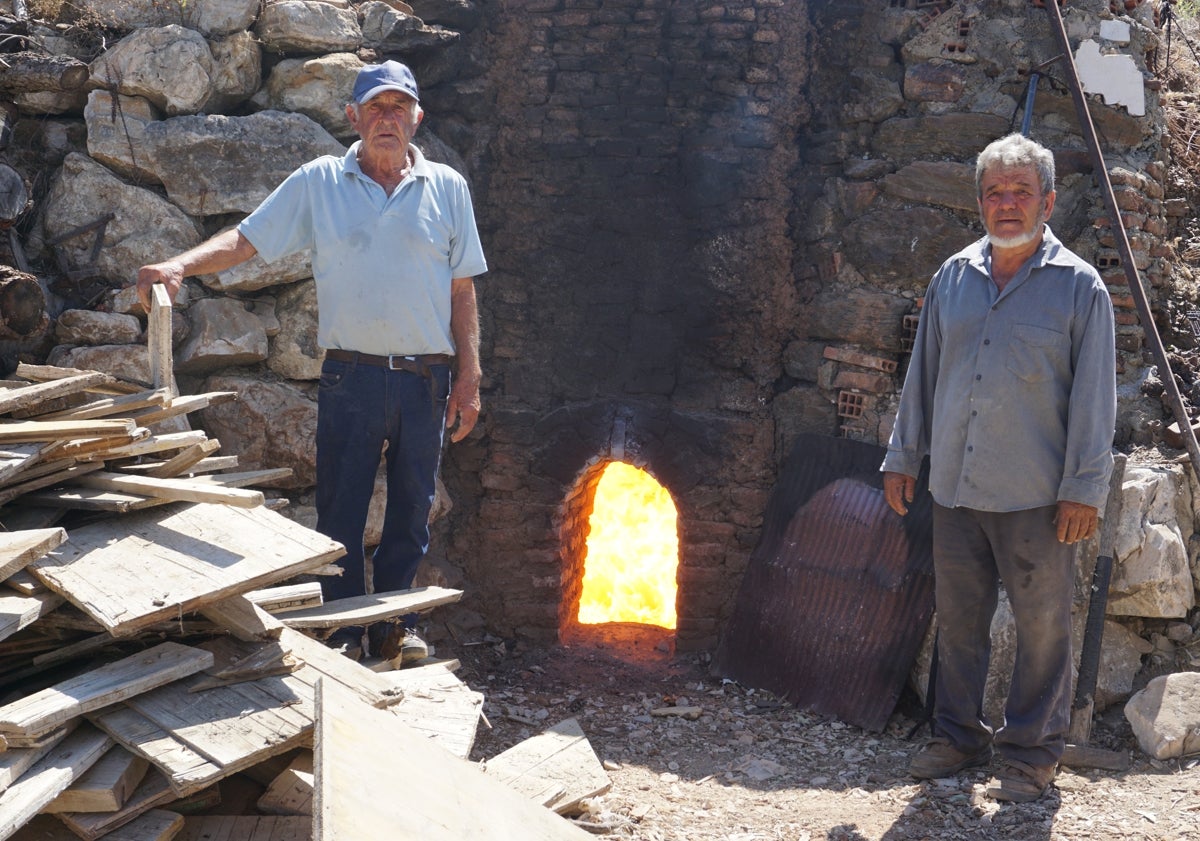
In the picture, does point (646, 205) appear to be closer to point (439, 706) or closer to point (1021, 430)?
point (1021, 430)

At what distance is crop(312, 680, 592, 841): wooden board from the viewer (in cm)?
234

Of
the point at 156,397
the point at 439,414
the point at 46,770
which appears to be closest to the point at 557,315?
the point at 439,414

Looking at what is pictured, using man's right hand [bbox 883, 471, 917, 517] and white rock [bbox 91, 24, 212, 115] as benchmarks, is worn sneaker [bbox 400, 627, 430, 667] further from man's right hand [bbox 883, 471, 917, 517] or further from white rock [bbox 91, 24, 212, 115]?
white rock [bbox 91, 24, 212, 115]

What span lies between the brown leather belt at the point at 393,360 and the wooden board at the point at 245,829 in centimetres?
163

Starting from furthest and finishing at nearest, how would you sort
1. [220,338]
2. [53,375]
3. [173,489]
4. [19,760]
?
[220,338], [53,375], [173,489], [19,760]

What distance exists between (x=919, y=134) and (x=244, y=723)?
4.31 meters

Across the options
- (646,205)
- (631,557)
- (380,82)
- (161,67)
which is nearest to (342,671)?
(380,82)

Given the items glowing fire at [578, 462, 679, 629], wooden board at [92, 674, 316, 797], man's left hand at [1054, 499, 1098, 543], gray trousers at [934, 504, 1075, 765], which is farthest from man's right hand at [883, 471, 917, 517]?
glowing fire at [578, 462, 679, 629]

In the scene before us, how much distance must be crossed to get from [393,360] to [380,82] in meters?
0.98

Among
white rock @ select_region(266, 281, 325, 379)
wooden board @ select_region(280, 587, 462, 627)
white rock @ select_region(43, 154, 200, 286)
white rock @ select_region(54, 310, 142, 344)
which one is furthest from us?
white rock @ select_region(266, 281, 325, 379)

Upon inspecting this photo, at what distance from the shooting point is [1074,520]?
3662 mm

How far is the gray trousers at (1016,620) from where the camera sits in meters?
3.80

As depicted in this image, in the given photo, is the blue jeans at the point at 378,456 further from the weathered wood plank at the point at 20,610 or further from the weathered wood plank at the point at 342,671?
the weathered wood plank at the point at 20,610

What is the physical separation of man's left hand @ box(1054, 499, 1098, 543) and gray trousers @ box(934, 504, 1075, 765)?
0.24 ft
